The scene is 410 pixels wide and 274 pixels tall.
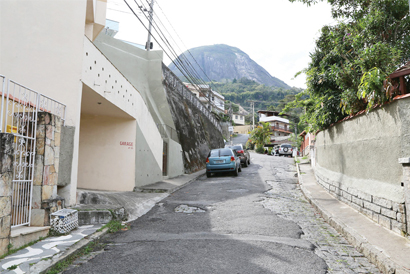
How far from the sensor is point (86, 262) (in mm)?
4668

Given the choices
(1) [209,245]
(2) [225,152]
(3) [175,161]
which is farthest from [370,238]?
(3) [175,161]

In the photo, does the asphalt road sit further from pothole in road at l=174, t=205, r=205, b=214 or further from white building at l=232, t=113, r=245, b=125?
white building at l=232, t=113, r=245, b=125

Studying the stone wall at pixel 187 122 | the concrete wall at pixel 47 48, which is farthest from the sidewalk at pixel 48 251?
the stone wall at pixel 187 122

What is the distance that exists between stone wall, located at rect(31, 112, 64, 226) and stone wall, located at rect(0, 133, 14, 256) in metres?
1.21

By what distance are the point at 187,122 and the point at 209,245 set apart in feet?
64.5

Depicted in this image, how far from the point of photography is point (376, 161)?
22.2 feet

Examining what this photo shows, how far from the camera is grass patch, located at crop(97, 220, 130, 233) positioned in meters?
6.54

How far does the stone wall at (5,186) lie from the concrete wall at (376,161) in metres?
6.52

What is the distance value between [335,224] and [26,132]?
6.71 metres

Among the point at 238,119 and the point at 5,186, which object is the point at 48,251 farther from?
the point at 238,119

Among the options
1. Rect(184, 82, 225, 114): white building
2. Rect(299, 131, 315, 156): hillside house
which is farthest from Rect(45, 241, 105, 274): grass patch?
Rect(184, 82, 225, 114): white building

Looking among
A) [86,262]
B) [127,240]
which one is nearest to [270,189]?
[127,240]

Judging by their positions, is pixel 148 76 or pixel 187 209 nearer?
pixel 187 209

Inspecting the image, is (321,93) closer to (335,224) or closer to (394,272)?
(335,224)
